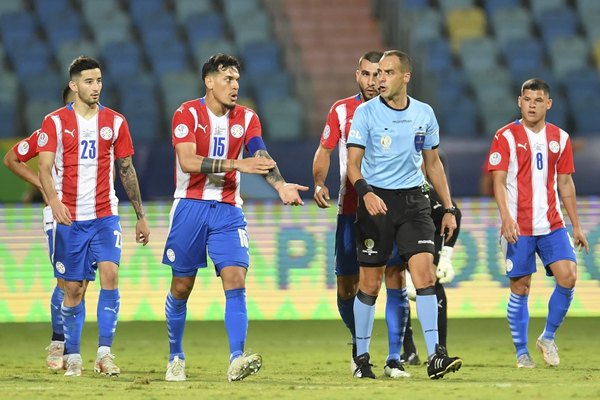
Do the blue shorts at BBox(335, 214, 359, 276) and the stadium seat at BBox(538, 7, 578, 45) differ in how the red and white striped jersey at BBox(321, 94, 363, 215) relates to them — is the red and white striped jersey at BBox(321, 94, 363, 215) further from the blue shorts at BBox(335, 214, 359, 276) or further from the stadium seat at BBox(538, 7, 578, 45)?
the stadium seat at BBox(538, 7, 578, 45)

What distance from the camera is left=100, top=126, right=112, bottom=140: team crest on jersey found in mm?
8781

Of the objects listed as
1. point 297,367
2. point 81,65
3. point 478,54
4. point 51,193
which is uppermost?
point 478,54

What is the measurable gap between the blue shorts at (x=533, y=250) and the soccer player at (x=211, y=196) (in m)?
2.15

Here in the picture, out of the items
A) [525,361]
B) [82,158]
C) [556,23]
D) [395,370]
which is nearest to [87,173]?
[82,158]

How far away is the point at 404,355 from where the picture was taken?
31.6 ft

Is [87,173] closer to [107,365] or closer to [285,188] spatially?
[107,365]

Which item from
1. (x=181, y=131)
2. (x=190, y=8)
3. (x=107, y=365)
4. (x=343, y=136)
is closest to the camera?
(x=181, y=131)

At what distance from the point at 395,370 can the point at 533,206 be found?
172cm

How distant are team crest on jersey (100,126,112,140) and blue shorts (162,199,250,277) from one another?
2.76 feet

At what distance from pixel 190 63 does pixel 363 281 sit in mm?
10450

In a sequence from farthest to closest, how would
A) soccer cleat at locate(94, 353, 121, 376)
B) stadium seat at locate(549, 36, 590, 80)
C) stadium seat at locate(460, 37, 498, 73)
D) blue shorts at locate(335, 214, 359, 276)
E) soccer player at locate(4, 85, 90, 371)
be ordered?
1. stadium seat at locate(460, 37, 498, 73)
2. stadium seat at locate(549, 36, 590, 80)
3. soccer player at locate(4, 85, 90, 371)
4. blue shorts at locate(335, 214, 359, 276)
5. soccer cleat at locate(94, 353, 121, 376)

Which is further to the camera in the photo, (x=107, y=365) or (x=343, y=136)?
(x=343, y=136)

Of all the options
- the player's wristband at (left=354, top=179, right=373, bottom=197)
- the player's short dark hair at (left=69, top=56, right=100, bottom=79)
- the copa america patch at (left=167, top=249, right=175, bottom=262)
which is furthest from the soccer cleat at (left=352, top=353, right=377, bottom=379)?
the player's short dark hair at (left=69, top=56, right=100, bottom=79)

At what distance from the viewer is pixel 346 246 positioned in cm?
909
